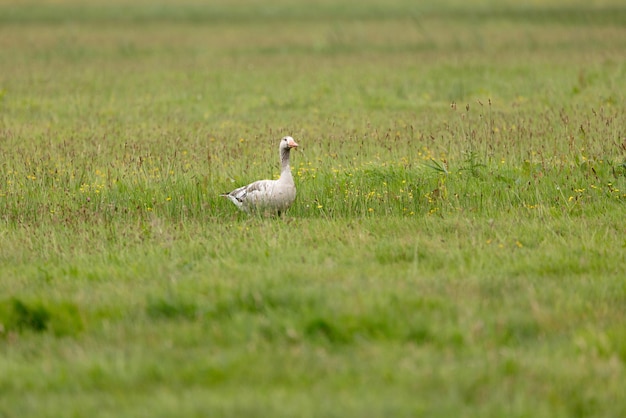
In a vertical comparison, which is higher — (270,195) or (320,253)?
(270,195)

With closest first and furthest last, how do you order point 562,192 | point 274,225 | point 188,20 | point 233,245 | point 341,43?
point 233,245, point 274,225, point 562,192, point 341,43, point 188,20

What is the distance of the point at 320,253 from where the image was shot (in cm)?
814

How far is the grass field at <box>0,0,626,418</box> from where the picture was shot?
212 inches

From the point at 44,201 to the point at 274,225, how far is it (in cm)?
315

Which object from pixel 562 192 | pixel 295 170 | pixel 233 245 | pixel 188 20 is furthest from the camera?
pixel 188 20

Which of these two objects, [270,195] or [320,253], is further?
[270,195]

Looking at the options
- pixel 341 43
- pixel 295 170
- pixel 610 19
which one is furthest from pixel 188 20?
pixel 295 170

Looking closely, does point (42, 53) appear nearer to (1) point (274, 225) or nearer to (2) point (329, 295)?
(1) point (274, 225)

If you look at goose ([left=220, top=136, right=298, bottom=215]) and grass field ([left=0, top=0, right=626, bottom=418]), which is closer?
grass field ([left=0, top=0, right=626, bottom=418])

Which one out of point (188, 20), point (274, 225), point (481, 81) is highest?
point (188, 20)

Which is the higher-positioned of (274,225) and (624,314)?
(274,225)

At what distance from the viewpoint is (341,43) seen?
108 feet

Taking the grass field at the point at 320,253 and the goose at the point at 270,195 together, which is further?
the goose at the point at 270,195

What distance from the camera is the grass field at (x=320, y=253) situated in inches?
212
